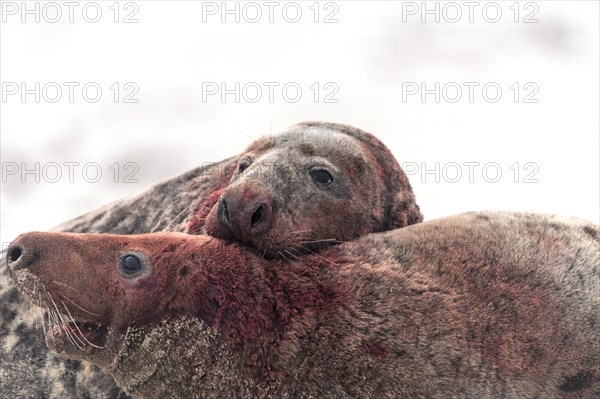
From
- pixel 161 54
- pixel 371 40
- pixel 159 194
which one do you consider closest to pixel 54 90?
pixel 161 54

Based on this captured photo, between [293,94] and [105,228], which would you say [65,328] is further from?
[293,94]

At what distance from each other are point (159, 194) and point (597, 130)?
20.7 feet

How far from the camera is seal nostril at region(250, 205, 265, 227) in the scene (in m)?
5.36

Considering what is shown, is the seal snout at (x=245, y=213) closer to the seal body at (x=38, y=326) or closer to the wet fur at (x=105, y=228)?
the wet fur at (x=105, y=228)

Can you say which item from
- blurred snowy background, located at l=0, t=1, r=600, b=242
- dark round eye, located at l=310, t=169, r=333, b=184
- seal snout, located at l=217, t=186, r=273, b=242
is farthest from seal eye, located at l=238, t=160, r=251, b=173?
blurred snowy background, located at l=0, t=1, r=600, b=242

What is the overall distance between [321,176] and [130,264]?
5.64 ft

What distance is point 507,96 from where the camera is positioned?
1235cm

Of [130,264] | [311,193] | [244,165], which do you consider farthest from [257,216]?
[244,165]

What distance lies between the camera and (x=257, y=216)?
5449 mm

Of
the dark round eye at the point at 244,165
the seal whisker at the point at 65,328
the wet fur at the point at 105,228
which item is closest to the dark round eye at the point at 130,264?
the seal whisker at the point at 65,328

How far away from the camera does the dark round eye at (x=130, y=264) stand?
494 cm

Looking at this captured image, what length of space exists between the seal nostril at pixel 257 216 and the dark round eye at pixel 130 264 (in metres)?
0.70

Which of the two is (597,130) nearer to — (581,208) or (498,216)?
(581,208)

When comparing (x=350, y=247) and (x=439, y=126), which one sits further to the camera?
(x=439, y=126)
